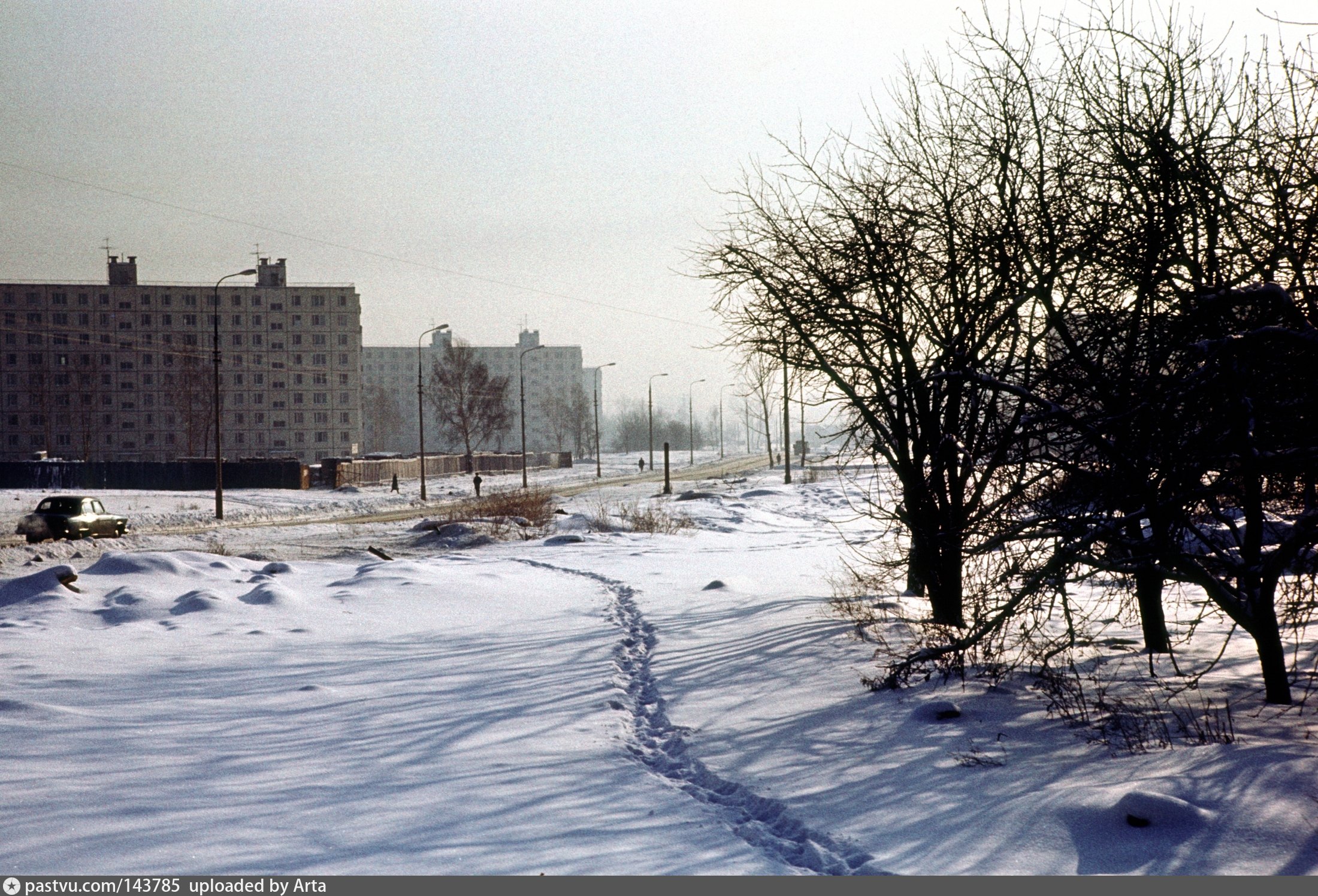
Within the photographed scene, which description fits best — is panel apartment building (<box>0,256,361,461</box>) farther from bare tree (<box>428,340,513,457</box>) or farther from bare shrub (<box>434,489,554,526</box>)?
bare shrub (<box>434,489,554,526</box>)

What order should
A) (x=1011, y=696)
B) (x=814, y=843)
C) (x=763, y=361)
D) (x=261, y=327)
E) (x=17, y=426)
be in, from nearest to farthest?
(x=814, y=843) → (x=1011, y=696) → (x=763, y=361) → (x=17, y=426) → (x=261, y=327)

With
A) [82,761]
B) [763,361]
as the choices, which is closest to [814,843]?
[82,761]

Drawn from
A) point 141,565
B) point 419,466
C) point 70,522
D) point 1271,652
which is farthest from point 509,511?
point 419,466

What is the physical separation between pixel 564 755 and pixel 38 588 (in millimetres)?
10086

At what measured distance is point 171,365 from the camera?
111 m

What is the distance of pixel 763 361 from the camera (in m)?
12.6

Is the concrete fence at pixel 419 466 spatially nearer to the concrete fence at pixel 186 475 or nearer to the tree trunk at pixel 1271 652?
the concrete fence at pixel 186 475

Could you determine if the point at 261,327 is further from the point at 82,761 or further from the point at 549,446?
the point at 82,761

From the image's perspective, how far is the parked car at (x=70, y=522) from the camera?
26.8 m

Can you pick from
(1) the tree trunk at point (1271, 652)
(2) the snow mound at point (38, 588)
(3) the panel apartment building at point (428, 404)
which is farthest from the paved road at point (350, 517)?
(3) the panel apartment building at point (428, 404)

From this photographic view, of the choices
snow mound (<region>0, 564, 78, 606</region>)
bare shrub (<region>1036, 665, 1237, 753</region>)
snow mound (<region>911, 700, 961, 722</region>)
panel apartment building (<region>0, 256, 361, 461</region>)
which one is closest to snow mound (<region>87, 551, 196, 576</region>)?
snow mound (<region>0, 564, 78, 606</region>)

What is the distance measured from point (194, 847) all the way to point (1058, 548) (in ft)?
19.2

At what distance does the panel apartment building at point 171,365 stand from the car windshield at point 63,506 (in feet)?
262

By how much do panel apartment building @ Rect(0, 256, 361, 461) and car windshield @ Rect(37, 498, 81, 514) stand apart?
262 feet
